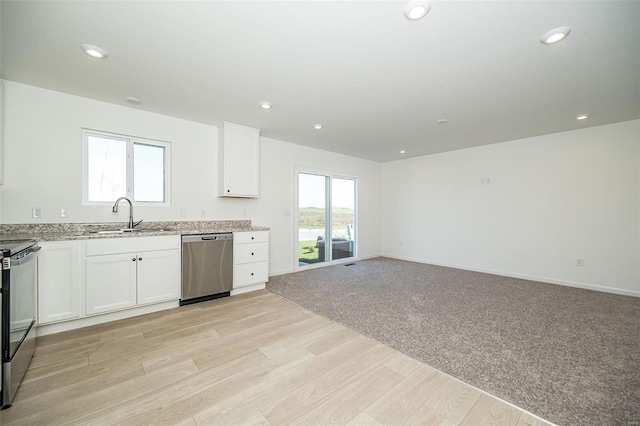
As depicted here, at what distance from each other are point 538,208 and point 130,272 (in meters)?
6.19

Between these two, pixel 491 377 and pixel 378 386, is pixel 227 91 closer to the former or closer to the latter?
pixel 378 386

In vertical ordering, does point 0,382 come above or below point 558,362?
above

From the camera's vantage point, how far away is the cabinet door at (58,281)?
92.7 inches

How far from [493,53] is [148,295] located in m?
4.17

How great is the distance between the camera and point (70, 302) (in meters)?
2.49

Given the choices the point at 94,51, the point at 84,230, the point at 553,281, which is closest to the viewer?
the point at 94,51

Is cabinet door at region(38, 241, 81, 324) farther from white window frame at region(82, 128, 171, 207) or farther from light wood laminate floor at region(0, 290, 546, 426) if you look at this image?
white window frame at region(82, 128, 171, 207)

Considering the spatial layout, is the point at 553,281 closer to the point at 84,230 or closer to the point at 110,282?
the point at 110,282

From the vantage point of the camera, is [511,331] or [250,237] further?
[250,237]

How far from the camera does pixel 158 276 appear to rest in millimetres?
2994

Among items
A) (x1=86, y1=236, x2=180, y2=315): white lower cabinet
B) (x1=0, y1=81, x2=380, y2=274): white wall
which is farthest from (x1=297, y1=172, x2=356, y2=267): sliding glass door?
(x1=86, y1=236, x2=180, y2=315): white lower cabinet

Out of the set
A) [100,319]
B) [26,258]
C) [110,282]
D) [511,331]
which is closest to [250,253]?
[110,282]

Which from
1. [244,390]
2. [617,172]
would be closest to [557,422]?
[244,390]

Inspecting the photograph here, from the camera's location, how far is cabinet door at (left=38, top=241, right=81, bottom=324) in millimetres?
2354
